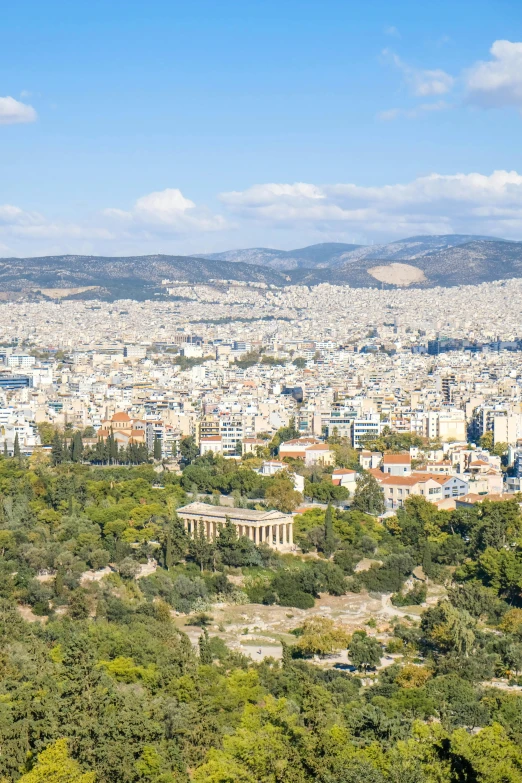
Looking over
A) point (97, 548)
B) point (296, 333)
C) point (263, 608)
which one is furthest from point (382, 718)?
point (296, 333)

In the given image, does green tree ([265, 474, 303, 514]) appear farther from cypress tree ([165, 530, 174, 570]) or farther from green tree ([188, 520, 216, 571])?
cypress tree ([165, 530, 174, 570])

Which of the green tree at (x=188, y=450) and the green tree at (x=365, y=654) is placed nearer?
the green tree at (x=365, y=654)

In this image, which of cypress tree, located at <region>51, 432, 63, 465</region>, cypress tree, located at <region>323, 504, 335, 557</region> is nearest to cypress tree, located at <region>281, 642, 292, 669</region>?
cypress tree, located at <region>323, 504, 335, 557</region>

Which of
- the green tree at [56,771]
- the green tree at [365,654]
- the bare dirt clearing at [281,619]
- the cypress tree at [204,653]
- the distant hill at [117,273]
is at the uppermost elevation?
the distant hill at [117,273]

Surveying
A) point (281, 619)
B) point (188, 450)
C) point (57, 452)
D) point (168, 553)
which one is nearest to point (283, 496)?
point (168, 553)

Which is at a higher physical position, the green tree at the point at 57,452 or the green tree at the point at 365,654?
the green tree at the point at 57,452

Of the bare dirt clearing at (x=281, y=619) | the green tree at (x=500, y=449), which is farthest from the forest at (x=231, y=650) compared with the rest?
the green tree at (x=500, y=449)

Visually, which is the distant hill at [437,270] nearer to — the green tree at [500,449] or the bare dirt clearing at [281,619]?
the green tree at [500,449]

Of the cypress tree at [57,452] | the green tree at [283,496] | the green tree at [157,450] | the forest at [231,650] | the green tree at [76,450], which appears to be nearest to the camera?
the forest at [231,650]
